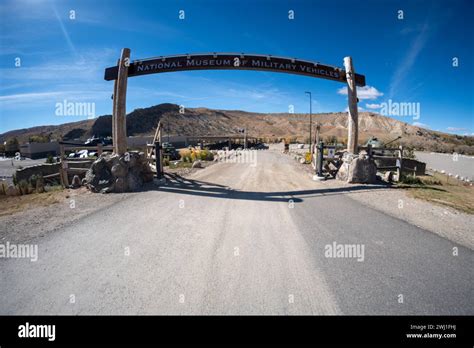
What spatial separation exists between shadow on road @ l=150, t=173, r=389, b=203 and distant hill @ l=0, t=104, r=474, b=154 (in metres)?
39.9

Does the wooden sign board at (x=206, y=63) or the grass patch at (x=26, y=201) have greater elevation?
the wooden sign board at (x=206, y=63)

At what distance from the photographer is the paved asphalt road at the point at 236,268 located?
9.02 feet

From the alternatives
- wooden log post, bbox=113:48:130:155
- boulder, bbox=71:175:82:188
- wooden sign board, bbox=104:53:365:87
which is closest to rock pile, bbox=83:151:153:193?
boulder, bbox=71:175:82:188

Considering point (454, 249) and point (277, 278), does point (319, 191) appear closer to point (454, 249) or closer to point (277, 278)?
point (454, 249)

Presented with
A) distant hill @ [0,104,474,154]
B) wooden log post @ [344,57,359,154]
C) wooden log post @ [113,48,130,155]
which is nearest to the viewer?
wooden log post @ [113,48,130,155]

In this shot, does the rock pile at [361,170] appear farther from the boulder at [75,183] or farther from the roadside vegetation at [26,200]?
the boulder at [75,183]

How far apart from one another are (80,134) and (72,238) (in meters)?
91.0

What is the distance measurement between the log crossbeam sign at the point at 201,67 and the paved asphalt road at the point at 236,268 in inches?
194

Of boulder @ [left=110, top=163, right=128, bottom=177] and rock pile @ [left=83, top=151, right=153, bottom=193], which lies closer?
rock pile @ [left=83, top=151, right=153, bottom=193]

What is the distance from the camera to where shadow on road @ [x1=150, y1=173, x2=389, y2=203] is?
7.88 meters

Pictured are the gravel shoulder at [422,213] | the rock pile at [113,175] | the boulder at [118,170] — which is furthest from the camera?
the boulder at [118,170]

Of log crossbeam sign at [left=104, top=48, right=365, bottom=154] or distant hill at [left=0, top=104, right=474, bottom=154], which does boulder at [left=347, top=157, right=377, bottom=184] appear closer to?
log crossbeam sign at [left=104, top=48, right=365, bottom=154]

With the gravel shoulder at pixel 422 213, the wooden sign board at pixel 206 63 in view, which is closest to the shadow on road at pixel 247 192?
the gravel shoulder at pixel 422 213
